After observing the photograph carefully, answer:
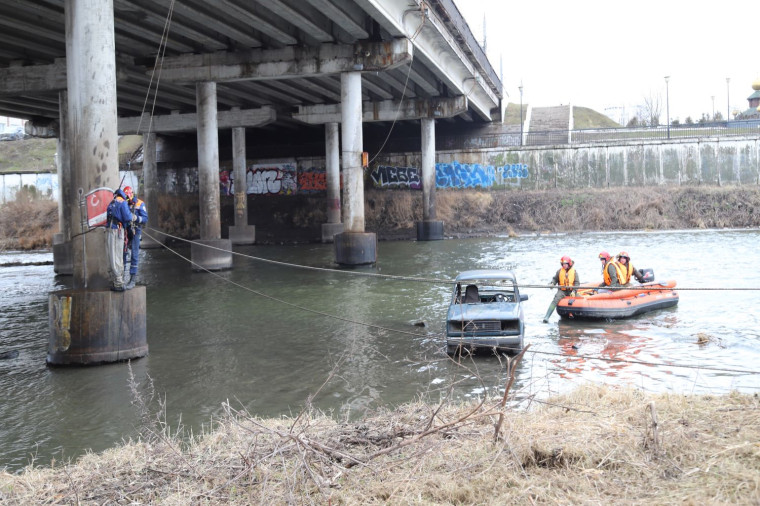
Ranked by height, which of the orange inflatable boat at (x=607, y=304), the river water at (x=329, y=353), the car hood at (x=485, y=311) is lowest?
the river water at (x=329, y=353)

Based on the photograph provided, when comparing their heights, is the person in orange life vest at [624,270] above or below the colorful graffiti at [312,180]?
below

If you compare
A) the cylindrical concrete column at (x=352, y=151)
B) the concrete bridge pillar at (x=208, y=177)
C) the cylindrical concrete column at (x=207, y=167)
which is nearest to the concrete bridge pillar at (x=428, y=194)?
the cylindrical concrete column at (x=352, y=151)

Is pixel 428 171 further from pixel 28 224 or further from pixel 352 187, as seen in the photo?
pixel 28 224

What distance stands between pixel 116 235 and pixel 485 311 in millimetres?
6472

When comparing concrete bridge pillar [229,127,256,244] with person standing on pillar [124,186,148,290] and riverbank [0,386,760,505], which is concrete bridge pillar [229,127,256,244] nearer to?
person standing on pillar [124,186,148,290]

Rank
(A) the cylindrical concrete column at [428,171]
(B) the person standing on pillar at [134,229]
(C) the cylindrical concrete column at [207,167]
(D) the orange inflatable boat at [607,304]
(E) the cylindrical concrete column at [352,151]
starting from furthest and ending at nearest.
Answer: (A) the cylindrical concrete column at [428,171] < (C) the cylindrical concrete column at [207,167] < (E) the cylindrical concrete column at [352,151] < (D) the orange inflatable boat at [607,304] < (B) the person standing on pillar at [134,229]

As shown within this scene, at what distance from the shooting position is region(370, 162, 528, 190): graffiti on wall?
46.8 meters

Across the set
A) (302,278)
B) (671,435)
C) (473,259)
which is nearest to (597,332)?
(671,435)

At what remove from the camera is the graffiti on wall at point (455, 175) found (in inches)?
1843

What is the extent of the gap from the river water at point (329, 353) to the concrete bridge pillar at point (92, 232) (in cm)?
46

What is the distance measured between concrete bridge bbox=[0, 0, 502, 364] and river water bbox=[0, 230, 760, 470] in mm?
1679

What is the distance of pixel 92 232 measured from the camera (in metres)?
12.6

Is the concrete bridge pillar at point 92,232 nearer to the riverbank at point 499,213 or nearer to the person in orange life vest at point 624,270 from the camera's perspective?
the person in orange life vest at point 624,270

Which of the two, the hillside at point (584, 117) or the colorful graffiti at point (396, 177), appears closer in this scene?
the colorful graffiti at point (396, 177)
